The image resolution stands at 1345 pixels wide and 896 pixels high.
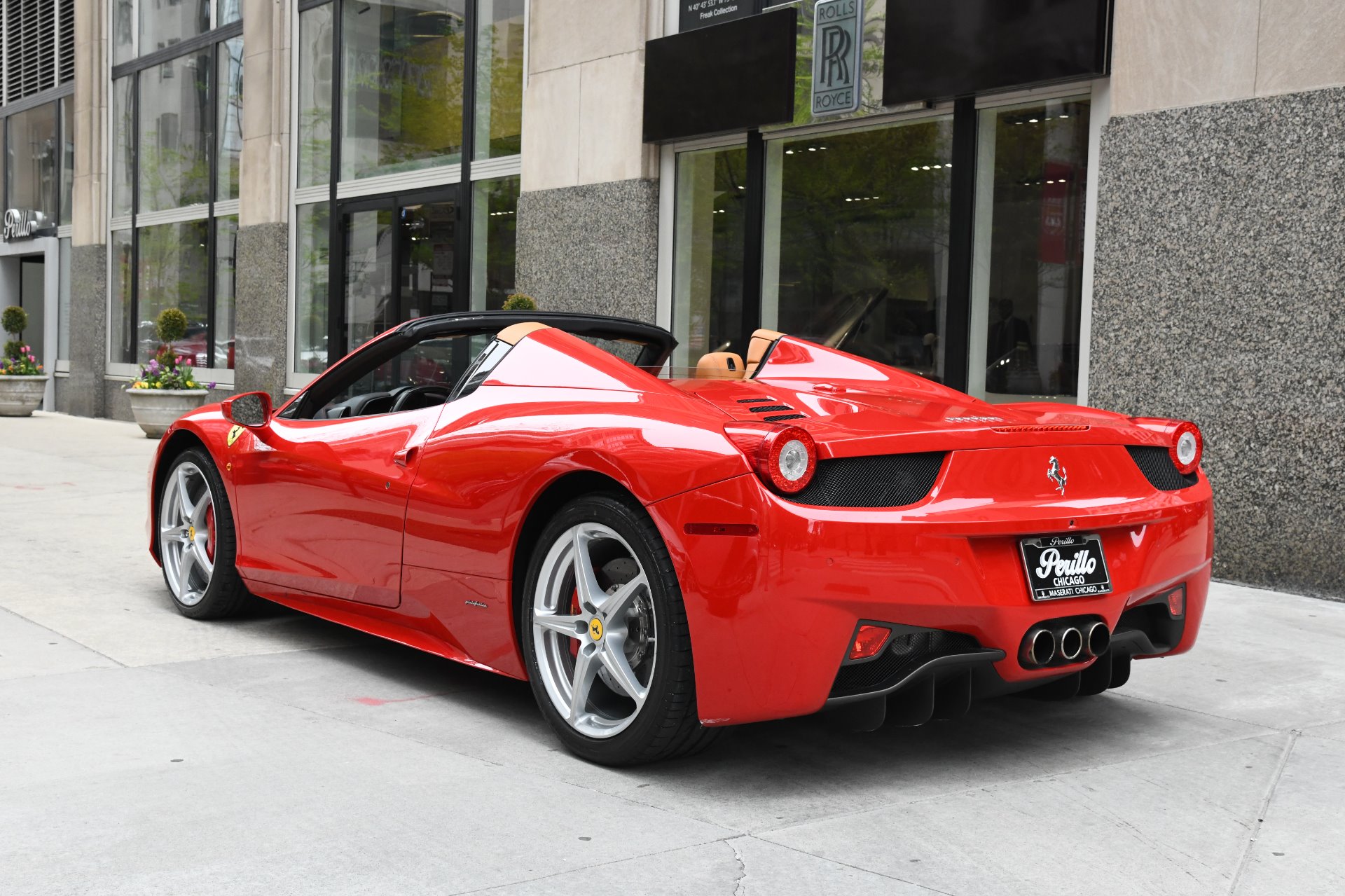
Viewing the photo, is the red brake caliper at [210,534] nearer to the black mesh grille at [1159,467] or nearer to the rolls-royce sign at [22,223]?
the black mesh grille at [1159,467]

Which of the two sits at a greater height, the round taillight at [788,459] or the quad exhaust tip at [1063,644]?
the round taillight at [788,459]

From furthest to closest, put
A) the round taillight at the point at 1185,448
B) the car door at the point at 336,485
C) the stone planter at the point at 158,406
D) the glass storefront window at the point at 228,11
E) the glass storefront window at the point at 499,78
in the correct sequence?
the glass storefront window at the point at 228,11
the stone planter at the point at 158,406
the glass storefront window at the point at 499,78
the car door at the point at 336,485
the round taillight at the point at 1185,448

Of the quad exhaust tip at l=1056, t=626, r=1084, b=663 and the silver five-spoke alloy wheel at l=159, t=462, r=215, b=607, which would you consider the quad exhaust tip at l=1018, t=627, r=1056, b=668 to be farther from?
the silver five-spoke alloy wheel at l=159, t=462, r=215, b=607

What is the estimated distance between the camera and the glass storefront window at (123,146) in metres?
20.9

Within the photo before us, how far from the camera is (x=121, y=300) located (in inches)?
842

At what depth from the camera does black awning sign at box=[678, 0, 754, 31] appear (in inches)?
417

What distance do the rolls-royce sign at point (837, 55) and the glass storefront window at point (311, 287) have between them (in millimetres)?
8006

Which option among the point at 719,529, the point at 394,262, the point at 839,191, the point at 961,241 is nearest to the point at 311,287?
the point at 394,262

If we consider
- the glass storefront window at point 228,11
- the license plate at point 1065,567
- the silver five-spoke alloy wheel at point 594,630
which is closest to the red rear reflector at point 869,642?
the license plate at point 1065,567

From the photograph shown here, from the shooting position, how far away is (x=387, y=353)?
16.6 ft

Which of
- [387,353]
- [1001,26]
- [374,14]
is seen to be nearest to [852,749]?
[387,353]

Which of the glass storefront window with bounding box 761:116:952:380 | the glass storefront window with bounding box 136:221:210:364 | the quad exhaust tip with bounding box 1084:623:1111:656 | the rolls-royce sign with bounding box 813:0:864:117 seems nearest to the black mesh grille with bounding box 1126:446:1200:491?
the quad exhaust tip with bounding box 1084:623:1111:656

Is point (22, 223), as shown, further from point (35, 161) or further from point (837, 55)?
point (837, 55)

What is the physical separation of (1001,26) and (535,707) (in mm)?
5786
